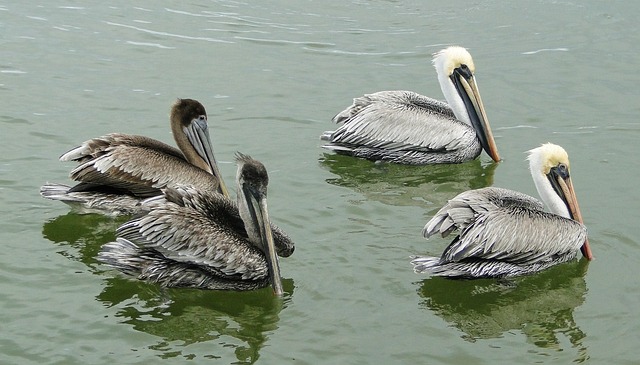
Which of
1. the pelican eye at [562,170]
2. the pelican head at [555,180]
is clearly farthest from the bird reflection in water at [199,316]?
the pelican eye at [562,170]

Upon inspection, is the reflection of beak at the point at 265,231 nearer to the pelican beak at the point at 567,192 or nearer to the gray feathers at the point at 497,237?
the gray feathers at the point at 497,237

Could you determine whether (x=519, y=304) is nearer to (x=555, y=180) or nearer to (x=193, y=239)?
(x=555, y=180)

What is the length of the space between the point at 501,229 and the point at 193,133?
245 centimetres

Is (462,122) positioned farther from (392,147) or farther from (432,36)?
(432,36)

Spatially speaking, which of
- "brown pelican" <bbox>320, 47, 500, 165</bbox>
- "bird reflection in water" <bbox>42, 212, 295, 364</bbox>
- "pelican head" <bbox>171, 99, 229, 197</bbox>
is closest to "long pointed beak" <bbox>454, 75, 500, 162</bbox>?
"brown pelican" <bbox>320, 47, 500, 165</bbox>

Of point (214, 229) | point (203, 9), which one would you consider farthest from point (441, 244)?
point (203, 9)

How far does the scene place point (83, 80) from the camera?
392 inches

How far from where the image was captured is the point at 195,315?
19.0 feet

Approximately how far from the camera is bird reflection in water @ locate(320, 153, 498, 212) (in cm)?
788

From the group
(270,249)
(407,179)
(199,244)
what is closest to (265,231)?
(270,249)

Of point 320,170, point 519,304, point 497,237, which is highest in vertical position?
point 497,237

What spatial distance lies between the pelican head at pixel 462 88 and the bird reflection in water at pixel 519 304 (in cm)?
242

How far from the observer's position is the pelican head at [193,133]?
286 inches

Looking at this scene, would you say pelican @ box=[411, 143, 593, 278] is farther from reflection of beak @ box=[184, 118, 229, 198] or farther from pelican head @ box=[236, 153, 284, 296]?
reflection of beak @ box=[184, 118, 229, 198]
